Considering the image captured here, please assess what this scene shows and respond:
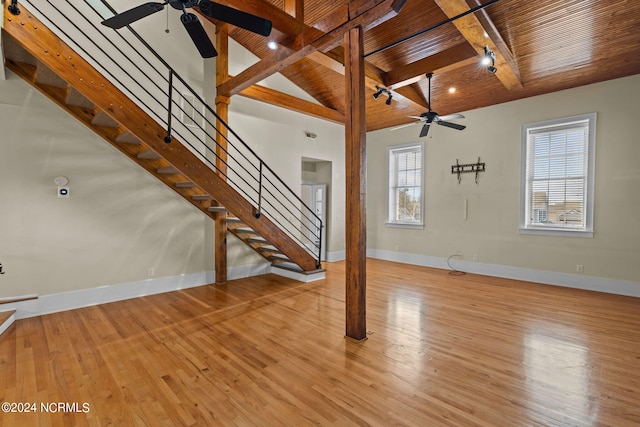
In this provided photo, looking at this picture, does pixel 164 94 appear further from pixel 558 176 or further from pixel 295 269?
pixel 558 176

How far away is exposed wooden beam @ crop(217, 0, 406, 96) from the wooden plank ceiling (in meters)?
0.01

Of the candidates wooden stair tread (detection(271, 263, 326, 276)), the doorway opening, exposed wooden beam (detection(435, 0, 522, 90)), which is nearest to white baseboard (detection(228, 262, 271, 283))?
wooden stair tread (detection(271, 263, 326, 276))

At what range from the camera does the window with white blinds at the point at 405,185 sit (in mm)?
7367

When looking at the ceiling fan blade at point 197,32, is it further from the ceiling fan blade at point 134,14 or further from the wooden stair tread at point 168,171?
the wooden stair tread at point 168,171

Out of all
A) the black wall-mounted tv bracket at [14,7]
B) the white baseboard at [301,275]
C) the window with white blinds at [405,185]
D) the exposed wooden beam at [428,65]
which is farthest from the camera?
→ the window with white blinds at [405,185]

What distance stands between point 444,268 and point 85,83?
22.4 ft

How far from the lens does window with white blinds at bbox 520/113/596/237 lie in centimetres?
518

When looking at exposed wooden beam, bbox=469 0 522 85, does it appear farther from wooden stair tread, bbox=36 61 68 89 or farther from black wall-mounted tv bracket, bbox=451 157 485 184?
wooden stair tread, bbox=36 61 68 89

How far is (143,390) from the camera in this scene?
7.61ft

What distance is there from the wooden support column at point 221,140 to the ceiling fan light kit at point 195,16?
2.65m

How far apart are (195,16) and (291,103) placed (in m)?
4.02

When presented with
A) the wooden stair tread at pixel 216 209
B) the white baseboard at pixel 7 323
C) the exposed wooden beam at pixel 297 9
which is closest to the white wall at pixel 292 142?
the wooden stair tread at pixel 216 209

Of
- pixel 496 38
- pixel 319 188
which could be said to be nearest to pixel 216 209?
pixel 319 188

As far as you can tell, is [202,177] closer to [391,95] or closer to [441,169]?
[391,95]
